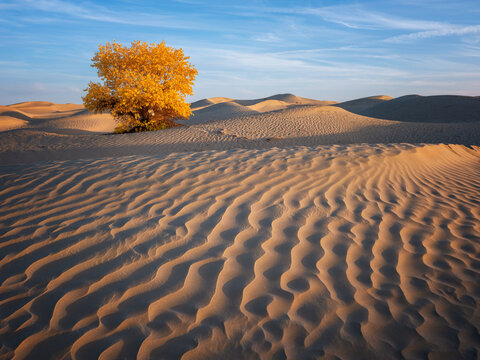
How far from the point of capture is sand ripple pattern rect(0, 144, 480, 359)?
185cm

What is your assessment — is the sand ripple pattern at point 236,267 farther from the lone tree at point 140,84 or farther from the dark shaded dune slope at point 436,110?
the dark shaded dune slope at point 436,110

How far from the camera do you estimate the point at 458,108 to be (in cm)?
2519

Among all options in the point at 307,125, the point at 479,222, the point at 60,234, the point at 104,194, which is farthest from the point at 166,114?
the point at 479,222

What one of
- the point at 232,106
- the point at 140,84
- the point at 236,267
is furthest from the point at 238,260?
the point at 232,106

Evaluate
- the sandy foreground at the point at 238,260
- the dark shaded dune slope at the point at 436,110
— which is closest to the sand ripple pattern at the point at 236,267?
the sandy foreground at the point at 238,260

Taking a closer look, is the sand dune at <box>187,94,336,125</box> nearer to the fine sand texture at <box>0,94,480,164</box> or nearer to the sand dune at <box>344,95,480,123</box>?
the fine sand texture at <box>0,94,480,164</box>

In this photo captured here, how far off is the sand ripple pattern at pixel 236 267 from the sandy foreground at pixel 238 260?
1 cm

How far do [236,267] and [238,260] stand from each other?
0.32ft

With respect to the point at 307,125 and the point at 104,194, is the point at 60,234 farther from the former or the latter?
the point at 307,125

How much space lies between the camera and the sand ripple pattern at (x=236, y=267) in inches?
72.7

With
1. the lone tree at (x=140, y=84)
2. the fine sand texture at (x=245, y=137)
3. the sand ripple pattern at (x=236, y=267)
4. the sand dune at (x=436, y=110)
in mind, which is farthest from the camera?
the sand dune at (x=436, y=110)

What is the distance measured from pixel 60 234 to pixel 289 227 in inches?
95.4

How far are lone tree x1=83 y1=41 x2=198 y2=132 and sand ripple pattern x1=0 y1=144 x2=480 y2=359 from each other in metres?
9.76

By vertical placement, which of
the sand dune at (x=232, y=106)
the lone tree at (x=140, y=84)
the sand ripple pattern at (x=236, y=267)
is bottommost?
the sand dune at (x=232, y=106)
